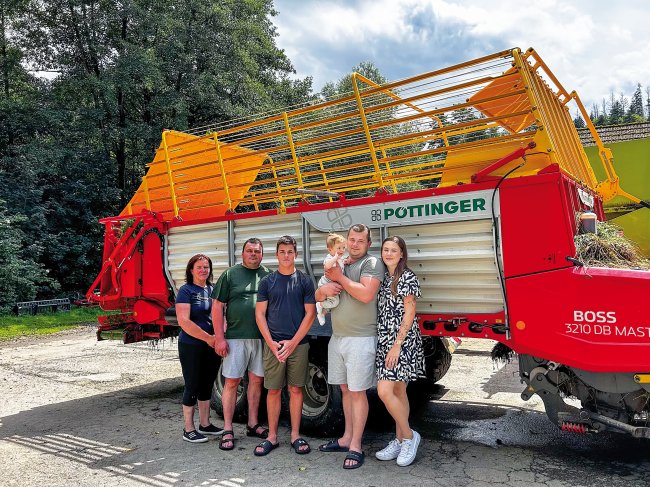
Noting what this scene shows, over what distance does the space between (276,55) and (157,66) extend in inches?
356

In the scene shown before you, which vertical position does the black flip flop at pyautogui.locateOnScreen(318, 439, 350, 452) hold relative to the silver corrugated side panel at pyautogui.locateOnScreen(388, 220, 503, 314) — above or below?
below

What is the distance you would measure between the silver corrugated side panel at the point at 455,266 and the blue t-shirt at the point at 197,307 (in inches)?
80.1

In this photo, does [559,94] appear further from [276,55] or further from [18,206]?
[276,55]

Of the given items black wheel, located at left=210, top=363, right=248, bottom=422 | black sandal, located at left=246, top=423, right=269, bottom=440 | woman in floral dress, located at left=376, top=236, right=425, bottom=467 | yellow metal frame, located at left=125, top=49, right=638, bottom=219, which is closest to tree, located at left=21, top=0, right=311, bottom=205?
yellow metal frame, located at left=125, top=49, right=638, bottom=219

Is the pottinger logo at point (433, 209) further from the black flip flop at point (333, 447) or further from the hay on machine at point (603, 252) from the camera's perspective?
the black flip flop at point (333, 447)

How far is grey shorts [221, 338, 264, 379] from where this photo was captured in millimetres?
4984

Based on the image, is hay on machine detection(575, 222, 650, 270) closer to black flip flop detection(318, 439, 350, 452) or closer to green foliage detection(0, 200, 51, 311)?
black flip flop detection(318, 439, 350, 452)

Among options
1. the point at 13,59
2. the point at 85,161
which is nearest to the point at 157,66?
the point at 85,161

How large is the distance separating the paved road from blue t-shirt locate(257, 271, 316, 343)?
1125mm

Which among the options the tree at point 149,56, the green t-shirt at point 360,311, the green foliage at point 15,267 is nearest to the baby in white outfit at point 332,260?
the green t-shirt at point 360,311

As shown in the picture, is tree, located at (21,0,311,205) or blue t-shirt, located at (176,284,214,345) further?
tree, located at (21,0,311,205)

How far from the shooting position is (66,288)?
20.4 m

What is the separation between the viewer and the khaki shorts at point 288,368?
4777mm

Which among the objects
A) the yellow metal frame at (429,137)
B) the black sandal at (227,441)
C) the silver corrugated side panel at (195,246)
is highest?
Result: the yellow metal frame at (429,137)
